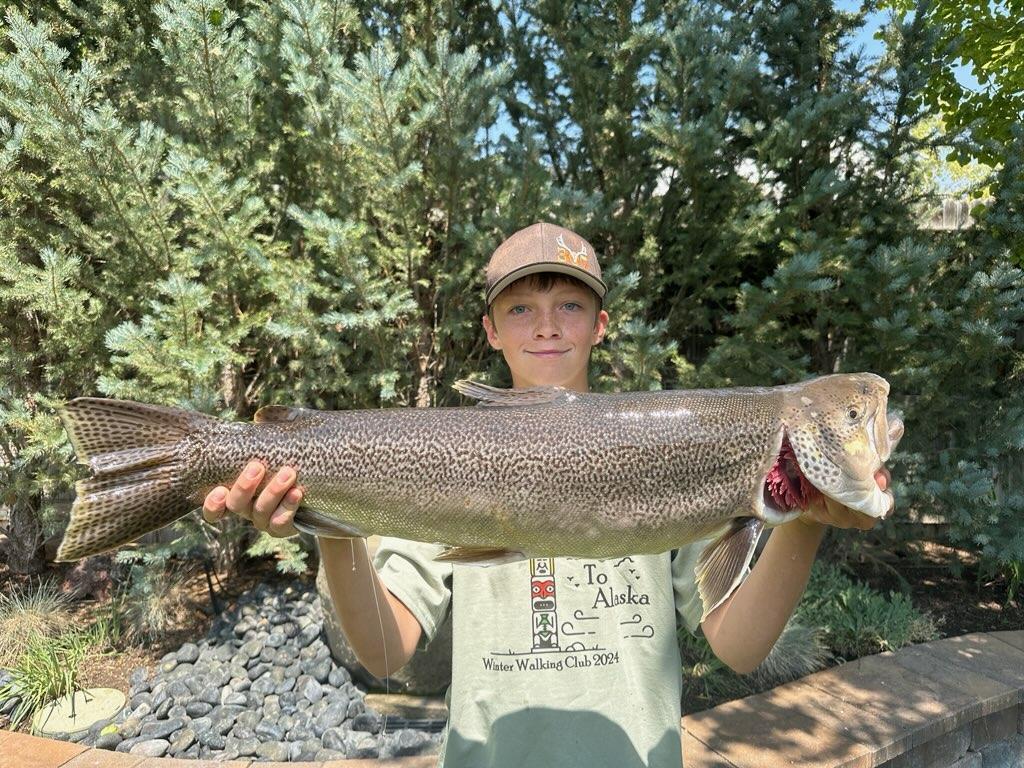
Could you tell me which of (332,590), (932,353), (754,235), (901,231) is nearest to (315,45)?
(754,235)

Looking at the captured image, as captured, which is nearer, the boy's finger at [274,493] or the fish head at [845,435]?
the fish head at [845,435]

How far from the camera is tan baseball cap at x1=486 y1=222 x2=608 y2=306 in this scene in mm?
2895

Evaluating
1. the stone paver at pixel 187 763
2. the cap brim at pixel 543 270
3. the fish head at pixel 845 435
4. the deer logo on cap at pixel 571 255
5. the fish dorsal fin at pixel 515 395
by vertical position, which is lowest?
the stone paver at pixel 187 763

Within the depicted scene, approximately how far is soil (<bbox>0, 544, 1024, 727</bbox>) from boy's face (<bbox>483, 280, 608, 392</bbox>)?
13.8 feet

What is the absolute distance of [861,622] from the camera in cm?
524

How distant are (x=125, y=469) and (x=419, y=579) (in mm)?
1141

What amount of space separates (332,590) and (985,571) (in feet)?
22.8

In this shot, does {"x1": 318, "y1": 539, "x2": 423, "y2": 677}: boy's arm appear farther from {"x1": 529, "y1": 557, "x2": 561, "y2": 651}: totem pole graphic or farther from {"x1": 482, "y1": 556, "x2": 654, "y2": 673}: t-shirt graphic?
{"x1": 529, "y1": 557, "x2": 561, "y2": 651}: totem pole graphic

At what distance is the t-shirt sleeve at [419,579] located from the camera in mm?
2566

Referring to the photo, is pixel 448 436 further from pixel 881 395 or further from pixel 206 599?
pixel 206 599

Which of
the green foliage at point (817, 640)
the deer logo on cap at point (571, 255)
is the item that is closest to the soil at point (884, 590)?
the green foliage at point (817, 640)

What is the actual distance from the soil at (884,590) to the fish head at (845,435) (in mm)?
4631

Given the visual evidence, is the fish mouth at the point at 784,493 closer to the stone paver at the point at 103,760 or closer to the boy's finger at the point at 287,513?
the boy's finger at the point at 287,513

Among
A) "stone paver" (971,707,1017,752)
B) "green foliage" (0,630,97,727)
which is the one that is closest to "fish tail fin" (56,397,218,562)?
"green foliage" (0,630,97,727)
